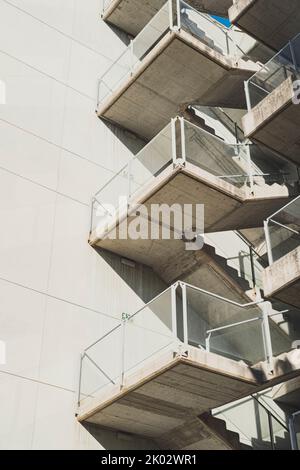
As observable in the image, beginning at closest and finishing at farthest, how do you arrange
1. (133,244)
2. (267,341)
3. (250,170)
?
(267,341) < (250,170) < (133,244)

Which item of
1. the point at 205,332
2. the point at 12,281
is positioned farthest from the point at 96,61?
the point at 205,332

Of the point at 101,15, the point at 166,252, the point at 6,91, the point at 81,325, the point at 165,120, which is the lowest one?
the point at 81,325

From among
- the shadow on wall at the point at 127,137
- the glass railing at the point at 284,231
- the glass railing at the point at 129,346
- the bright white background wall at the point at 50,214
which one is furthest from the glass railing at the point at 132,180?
the glass railing at the point at 129,346

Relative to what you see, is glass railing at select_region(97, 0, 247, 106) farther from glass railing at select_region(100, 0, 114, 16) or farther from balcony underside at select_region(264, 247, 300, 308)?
balcony underside at select_region(264, 247, 300, 308)

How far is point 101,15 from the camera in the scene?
16.6m

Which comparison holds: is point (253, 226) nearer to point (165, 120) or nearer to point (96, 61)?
point (165, 120)

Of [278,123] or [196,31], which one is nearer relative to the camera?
[278,123]

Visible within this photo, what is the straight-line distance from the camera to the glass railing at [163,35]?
13.9m

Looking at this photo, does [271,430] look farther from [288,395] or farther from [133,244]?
[133,244]

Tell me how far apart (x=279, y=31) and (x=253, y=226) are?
4526 mm

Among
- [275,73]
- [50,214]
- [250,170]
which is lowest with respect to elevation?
[50,214]

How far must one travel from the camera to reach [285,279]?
32.1 feet

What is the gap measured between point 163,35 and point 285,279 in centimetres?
712

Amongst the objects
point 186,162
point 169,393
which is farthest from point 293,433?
point 186,162
